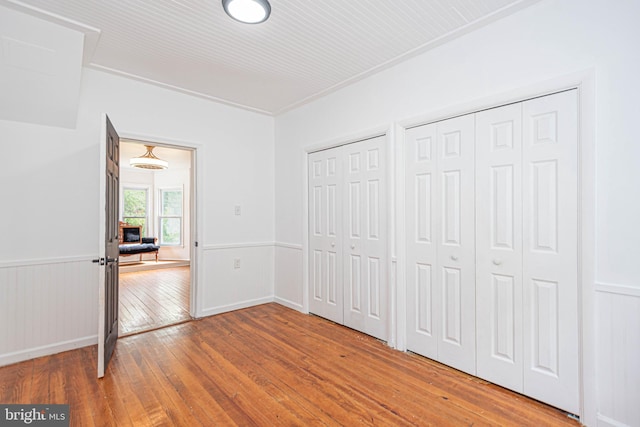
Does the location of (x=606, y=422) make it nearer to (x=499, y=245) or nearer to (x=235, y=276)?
(x=499, y=245)

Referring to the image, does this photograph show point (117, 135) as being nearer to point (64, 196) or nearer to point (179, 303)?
point (64, 196)

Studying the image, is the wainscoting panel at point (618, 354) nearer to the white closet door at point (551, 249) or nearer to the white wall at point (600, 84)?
the white wall at point (600, 84)

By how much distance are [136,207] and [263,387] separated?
7.78 metres

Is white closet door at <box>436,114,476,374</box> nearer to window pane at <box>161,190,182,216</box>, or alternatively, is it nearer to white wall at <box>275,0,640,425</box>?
white wall at <box>275,0,640,425</box>

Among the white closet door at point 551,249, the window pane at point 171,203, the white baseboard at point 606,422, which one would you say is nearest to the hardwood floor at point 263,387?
the white baseboard at point 606,422

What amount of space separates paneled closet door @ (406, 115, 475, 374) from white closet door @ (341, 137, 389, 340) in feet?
1.03

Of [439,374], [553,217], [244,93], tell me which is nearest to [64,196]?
[244,93]

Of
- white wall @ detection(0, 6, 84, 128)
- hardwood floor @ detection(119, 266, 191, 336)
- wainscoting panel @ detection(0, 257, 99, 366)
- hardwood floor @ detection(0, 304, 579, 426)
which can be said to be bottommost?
hardwood floor @ detection(119, 266, 191, 336)

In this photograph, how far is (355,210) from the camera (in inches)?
133

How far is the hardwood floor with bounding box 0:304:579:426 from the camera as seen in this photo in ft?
6.35

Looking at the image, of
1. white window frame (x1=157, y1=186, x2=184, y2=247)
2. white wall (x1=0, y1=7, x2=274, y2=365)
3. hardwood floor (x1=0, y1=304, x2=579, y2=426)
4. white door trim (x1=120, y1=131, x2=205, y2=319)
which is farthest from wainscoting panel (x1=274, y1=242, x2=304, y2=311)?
white window frame (x1=157, y1=186, x2=184, y2=247)

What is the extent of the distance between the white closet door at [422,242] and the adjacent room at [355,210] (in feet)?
0.06

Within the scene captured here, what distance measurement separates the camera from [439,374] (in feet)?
8.04

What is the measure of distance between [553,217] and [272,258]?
11.1 ft
